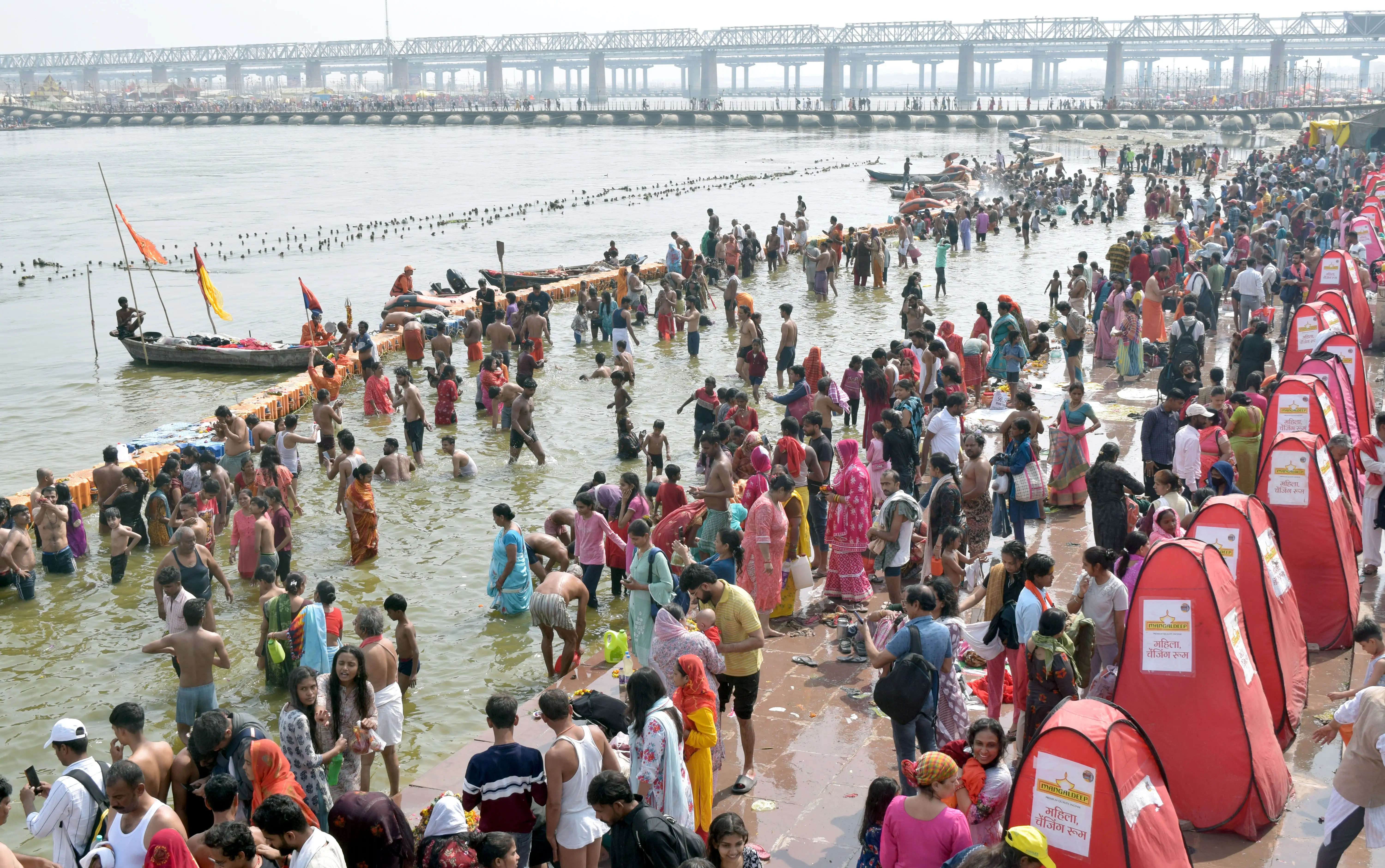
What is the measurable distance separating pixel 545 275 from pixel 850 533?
805 inches

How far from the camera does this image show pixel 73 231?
5266 centimetres

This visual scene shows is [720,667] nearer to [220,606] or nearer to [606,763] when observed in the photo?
[606,763]

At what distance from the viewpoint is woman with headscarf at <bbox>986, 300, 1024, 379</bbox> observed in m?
15.3

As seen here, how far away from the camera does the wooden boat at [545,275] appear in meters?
27.6

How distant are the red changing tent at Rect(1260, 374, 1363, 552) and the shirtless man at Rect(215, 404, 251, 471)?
10.1 meters

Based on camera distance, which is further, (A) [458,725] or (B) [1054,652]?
(A) [458,725]

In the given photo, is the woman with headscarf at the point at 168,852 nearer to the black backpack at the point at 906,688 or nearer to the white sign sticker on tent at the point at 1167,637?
the black backpack at the point at 906,688

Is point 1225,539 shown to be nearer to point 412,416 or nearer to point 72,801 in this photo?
point 72,801

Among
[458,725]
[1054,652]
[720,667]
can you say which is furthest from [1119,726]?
[458,725]

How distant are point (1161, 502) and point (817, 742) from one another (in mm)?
3323

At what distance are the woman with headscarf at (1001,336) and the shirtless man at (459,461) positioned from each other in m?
6.92

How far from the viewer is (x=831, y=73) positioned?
160m

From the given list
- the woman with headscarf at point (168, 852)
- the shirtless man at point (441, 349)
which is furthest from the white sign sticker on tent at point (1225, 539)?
the shirtless man at point (441, 349)

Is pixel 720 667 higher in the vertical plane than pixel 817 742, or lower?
higher
